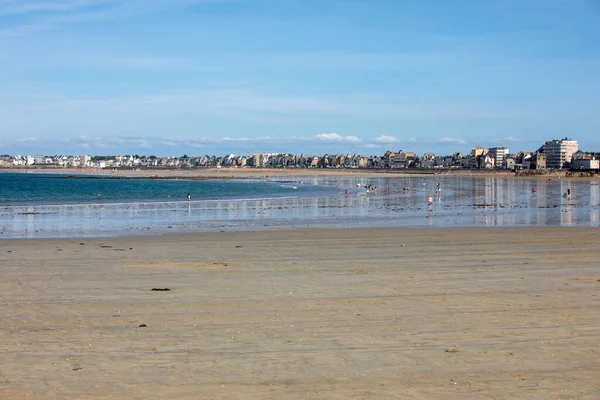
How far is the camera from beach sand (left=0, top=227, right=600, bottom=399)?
579cm

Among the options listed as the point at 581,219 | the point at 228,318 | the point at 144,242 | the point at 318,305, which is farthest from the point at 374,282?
the point at 581,219

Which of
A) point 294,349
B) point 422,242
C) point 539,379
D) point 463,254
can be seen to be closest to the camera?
point 539,379

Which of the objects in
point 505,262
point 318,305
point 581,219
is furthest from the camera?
point 581,219

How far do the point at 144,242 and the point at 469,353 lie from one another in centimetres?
1287

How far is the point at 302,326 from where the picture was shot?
307 inches

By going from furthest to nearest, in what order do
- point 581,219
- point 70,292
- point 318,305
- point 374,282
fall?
point 581,219 → point 374,282 → point 70,292 → point 318,305

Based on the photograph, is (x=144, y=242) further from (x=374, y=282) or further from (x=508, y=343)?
(x=508, y=343)

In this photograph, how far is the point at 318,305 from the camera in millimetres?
9047

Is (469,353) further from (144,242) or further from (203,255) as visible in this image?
(144,242)

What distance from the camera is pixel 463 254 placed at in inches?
583

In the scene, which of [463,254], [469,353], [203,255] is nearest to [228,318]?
[469,353]

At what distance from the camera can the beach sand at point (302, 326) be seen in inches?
228

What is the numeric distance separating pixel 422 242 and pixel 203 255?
600 cm

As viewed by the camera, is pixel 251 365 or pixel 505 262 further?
pixel 505 262
